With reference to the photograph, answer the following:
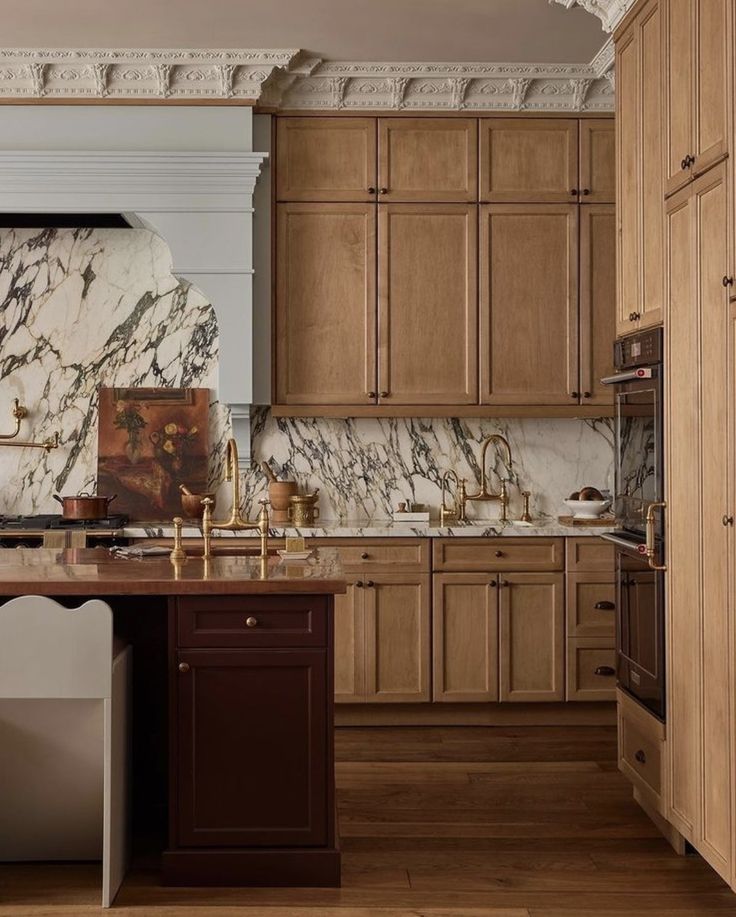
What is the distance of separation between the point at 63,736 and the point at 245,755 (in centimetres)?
53

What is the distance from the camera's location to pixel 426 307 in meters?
5.04

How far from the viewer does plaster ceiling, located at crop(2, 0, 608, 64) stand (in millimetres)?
4277

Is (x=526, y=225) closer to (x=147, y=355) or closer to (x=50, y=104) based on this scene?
(x=147, y=355)

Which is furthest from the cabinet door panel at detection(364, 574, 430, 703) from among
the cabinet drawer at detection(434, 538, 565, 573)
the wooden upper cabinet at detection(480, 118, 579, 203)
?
the wooden upper cabinet at detection(480, 118, 579, 203)

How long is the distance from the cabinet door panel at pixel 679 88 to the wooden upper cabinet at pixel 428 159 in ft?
6.05

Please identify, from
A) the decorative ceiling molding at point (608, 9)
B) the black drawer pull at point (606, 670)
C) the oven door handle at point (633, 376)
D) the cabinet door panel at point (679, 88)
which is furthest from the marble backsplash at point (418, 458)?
the cabinet door panel at point (679, 88)

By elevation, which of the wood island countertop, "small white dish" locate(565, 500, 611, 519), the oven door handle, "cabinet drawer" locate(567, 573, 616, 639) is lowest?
"cabinet drawer" locate(567, 573, 616, 639)

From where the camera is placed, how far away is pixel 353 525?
5.04m

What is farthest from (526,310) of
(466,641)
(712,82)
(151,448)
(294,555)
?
(712,82)

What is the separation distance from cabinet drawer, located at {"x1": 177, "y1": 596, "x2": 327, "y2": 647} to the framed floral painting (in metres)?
2.26

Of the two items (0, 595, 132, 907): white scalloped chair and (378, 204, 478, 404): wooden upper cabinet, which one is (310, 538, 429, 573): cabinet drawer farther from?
(0, 595, 132, 907): white scalloped chair

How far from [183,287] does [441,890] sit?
3.33 metres

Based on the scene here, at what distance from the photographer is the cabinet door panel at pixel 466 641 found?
480 cm

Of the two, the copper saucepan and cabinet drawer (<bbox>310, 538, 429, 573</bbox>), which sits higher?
the copper saucepan
